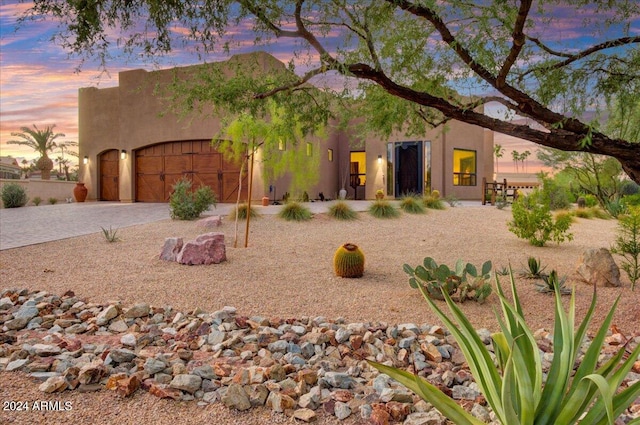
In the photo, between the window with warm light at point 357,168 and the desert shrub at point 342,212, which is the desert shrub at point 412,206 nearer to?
the desert shrub at point 342,212

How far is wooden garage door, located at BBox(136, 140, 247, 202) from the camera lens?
18.5m

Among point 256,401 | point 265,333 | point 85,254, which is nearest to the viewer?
point 256,401

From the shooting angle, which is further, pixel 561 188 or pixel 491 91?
pixel 561 188

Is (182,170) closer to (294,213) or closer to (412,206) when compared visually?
(294,213)

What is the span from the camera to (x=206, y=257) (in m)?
7.07

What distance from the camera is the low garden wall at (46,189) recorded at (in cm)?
2082

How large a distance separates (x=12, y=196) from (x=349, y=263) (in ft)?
56.2

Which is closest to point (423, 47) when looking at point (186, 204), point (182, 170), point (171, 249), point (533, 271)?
point (533, 271)

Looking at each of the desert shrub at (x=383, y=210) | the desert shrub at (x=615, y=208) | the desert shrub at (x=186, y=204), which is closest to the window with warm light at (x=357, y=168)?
the desert shrub at (x=383, y=210)

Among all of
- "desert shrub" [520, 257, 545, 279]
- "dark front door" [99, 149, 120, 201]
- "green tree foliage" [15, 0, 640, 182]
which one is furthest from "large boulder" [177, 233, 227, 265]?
"dark front door" [99, 149, 120, 201]

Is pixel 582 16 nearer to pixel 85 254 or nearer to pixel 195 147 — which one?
pixel 85 254

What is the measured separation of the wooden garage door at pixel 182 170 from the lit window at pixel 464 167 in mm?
10772

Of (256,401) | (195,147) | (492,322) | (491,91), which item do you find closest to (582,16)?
(491,91)

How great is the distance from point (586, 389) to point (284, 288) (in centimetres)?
439
